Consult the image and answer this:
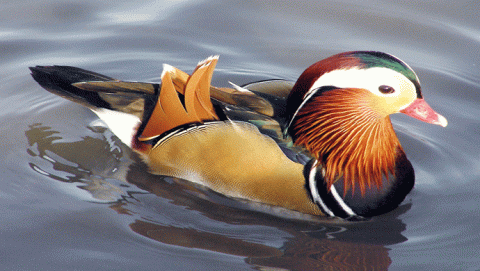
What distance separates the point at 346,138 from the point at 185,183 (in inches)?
42.3

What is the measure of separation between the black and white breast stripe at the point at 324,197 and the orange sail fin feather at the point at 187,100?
0.67 m

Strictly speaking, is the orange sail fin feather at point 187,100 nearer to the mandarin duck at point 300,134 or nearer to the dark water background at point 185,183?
the mandarin duck at point 300,134

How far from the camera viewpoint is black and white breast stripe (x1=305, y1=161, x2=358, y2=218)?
3.61m

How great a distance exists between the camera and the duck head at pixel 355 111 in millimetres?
3391

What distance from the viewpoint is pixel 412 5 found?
6.23m

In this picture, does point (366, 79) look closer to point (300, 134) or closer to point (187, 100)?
point (300, 134)

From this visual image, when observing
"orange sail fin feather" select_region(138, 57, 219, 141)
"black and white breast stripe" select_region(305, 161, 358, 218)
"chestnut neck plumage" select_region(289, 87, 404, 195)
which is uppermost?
"orange sail fin feather" select_region(138, 57, 219, 141)

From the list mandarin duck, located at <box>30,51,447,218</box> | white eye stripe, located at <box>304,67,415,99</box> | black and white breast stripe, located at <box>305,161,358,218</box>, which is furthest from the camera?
black and white breast stripe, located at <box>305,161,358,218</box>

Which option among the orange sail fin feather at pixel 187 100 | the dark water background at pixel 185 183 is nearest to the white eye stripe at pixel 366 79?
the orange sail fin feather at pixel 187 100

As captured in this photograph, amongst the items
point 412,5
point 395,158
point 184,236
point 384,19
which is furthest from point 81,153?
point 412,5

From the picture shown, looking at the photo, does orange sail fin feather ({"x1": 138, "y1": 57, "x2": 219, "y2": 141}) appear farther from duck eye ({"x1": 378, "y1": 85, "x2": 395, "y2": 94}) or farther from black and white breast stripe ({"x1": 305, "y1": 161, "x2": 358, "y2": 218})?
duck eye ({"x1": 378, "y1": 85, "x2": 395, "y2": 94})

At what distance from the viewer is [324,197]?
365cm

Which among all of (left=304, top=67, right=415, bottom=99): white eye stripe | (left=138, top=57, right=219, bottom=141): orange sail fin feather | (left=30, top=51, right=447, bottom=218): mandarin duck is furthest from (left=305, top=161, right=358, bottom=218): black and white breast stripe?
(left=138, top=57, right=219, bottom=141): orange sail fin feather

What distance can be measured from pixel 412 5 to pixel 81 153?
3.74 m
